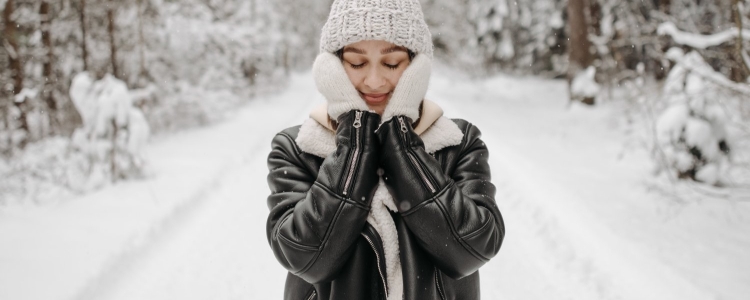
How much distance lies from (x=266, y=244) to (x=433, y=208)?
136 inches

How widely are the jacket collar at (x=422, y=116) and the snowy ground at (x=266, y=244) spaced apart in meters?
2.32

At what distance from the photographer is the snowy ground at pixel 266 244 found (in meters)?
3.58

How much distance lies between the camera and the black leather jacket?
142 centimetres

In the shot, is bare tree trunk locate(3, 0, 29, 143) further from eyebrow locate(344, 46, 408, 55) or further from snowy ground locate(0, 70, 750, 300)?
eyebrow locate(344, 46, 408, 55)

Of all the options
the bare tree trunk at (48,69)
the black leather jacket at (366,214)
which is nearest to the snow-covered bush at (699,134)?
the black leather jacket at (366,214)

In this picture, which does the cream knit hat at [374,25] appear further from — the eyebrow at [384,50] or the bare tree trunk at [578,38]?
the bare tree trunk at [578,38]

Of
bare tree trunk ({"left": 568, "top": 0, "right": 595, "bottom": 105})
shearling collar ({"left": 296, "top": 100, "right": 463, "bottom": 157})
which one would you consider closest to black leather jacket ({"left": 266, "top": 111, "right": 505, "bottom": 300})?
shearling collar ({"left": 296, "top": 100, "right": 463, "bottom": 157})

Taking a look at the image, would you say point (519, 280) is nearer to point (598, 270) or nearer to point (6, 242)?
point (598, 270)

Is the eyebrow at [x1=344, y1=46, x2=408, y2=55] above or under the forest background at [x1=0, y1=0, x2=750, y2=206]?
above

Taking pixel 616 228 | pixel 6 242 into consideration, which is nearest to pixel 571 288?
pixel 616 228

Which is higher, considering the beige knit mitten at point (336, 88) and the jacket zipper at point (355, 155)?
the beige knit mitten at point (336, 88)

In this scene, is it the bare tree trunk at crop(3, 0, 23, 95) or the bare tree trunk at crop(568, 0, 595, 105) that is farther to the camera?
the bare tree trunk at crop(568, 0, 595, 105)

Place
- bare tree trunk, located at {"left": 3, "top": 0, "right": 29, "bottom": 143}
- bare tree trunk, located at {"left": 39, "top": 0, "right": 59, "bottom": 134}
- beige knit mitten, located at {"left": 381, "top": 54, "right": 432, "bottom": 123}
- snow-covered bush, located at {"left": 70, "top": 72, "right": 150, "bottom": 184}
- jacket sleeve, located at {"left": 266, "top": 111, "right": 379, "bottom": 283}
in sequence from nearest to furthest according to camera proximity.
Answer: jacket sleeve, located at {"left": 266, "top": 111, "right": 379, "bottom": 283} < beige knit mitten, located at {"left": 381, "top": 54, "right": 432, "bottom": 123} < snow-covered bush, located at {"left": 70, "top": 72, "right": 150, "bottom": 184} < bare tree trunk, located at {"left": 3, "top": 0, "right": 29, "bottom": 143} < bare tree trunk, located at {"left": 39, "top": 0, "right": 59, "bottom": 134}

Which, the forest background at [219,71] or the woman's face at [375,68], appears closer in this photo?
the woman's face at [375,68]
